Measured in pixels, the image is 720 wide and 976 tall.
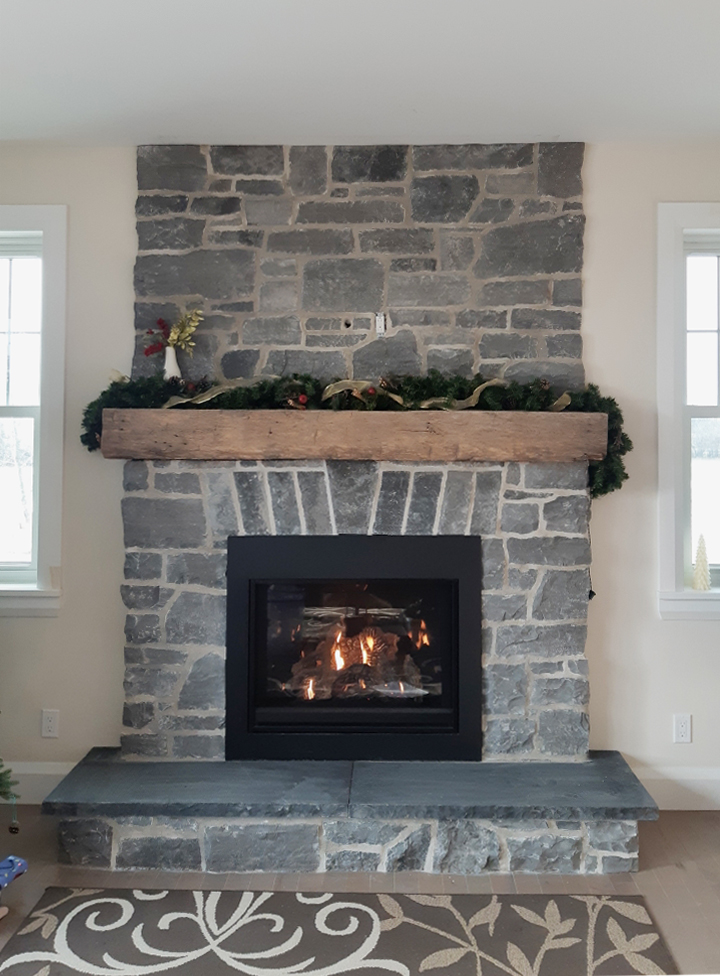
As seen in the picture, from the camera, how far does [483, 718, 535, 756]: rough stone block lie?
122 inches

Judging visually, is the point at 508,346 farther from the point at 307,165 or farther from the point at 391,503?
the point at 307,165

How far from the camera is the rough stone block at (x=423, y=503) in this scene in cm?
308

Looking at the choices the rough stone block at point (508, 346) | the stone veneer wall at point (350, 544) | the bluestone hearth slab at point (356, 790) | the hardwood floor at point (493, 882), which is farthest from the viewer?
the rough stone block at point (508, 346)

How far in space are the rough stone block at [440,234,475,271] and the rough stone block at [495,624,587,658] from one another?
1471 mm

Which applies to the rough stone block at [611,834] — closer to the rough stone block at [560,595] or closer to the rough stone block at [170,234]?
the rough stone block at [560,595]

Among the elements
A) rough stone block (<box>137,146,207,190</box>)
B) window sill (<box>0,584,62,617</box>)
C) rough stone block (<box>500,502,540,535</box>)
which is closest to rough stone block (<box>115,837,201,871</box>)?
window sill (<box>0,584,62,617</box>)

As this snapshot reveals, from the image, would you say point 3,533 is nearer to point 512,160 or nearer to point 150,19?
point 150,19

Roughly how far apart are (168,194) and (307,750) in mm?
2321

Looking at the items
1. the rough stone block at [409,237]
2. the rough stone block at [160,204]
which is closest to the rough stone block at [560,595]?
the rough stone block at [409,237]

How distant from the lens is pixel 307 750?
10.3ft

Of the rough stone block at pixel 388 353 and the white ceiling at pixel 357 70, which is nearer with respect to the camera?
the white ceiling at pixel 357 70

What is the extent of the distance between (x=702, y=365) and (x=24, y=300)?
114 inches

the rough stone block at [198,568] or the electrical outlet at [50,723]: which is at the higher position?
the rough stone block at [198,568]

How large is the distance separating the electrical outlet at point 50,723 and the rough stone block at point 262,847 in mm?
911
